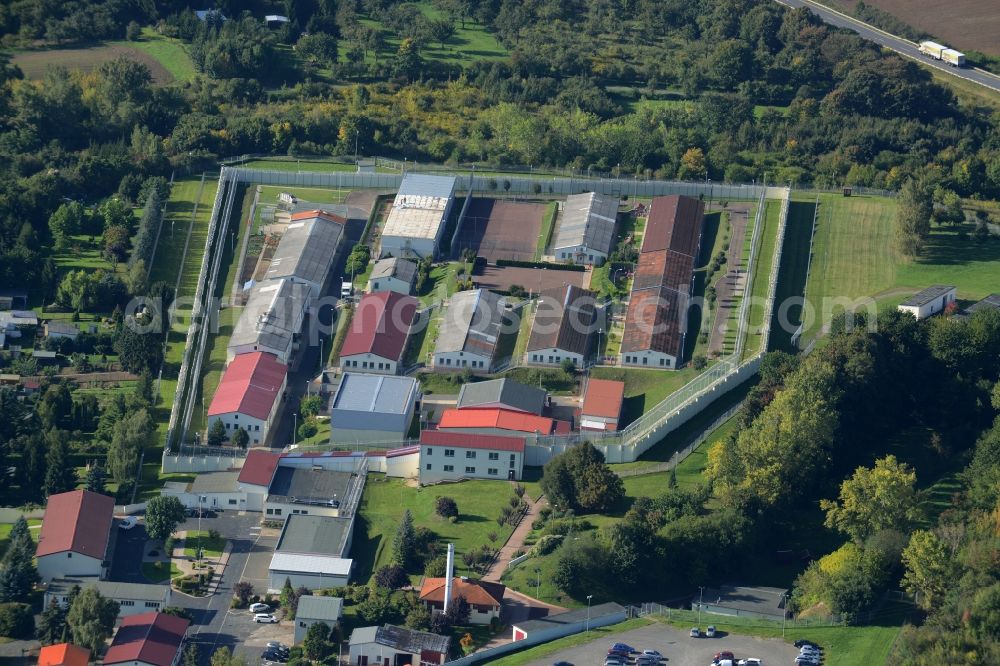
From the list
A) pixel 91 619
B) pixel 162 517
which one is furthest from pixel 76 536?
pixel 91 619

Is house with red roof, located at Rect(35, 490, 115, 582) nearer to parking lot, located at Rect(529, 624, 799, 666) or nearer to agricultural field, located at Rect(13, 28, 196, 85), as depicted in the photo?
parking lot, located at Rect(529, 624, 799, 666)

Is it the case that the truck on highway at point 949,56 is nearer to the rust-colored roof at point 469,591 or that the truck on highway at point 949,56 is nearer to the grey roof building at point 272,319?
the grey roof building at point 272,319

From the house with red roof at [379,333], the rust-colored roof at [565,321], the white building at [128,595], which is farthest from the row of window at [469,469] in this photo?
the white building at [128,595]

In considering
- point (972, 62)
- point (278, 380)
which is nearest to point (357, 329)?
point (278, 380)

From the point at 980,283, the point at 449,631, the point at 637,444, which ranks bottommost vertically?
the point at 449,631

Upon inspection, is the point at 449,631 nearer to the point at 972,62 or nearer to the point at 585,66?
the point at 585,66
